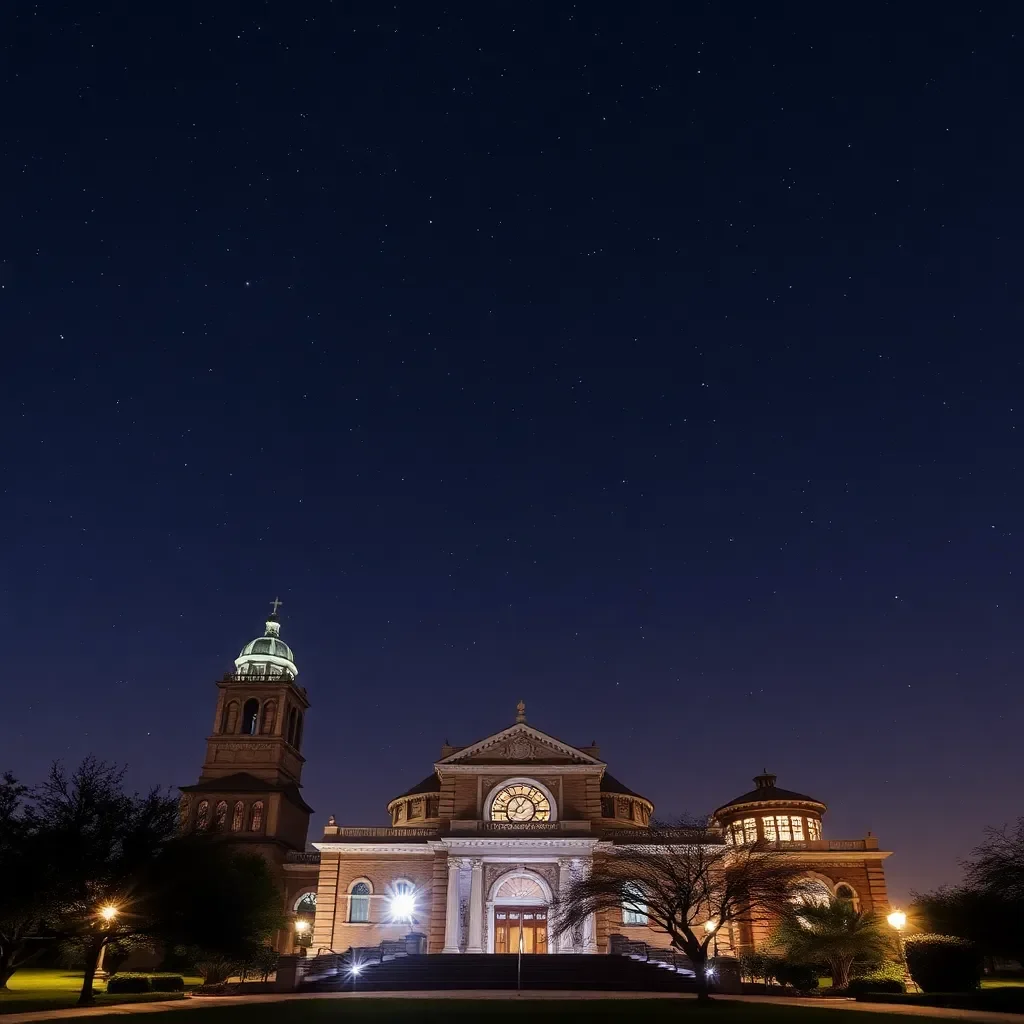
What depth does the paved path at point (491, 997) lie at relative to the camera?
928 inches

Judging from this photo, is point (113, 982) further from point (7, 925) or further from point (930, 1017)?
point (930, 1017)

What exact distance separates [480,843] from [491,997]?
2142 centimetres

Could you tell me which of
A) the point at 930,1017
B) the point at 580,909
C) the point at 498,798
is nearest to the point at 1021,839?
the point at 930,1017

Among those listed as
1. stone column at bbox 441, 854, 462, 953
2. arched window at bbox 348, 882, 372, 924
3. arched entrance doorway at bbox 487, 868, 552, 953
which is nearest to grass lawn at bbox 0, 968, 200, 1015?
arched window at bbox 348, 882, 372, 924

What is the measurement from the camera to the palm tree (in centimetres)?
3591

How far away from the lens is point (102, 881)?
3234 cm

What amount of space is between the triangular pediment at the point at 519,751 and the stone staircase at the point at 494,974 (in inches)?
557

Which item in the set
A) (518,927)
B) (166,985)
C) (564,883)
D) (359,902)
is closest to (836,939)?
(564,883)

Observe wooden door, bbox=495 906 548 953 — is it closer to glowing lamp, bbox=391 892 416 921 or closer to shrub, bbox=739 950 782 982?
glowing lamp, bbox=391 892 416 921

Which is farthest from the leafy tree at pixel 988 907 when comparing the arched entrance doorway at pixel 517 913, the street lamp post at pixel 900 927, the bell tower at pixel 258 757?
the bell tower at pixel 258 757

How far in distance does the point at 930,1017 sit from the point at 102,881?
91.6 ft

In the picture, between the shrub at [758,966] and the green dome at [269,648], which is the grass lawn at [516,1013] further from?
the green dome at [269,648]

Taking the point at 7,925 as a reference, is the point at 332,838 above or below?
above

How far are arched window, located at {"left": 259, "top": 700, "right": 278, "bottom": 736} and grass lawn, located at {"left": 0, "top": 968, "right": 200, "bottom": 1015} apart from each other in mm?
22433
